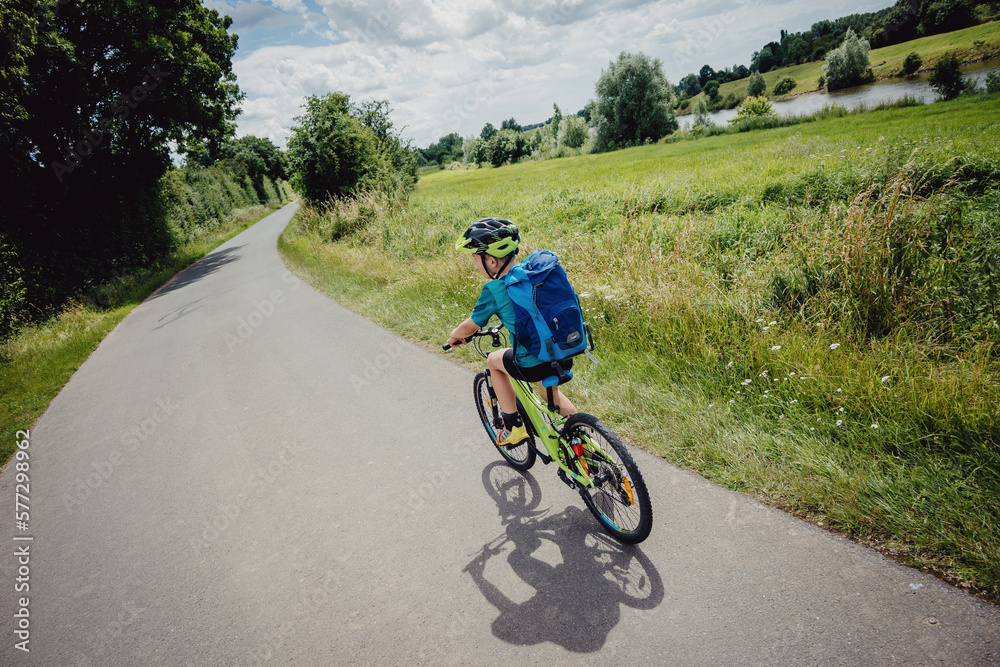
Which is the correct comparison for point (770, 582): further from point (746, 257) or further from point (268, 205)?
point (268, 205)

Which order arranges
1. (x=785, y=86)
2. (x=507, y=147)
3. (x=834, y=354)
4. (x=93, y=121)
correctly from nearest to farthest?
(x=834, y=354), (x=93, y=121), (x=785, y=86), (x=507, y=147)

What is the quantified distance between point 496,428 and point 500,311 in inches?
60.1

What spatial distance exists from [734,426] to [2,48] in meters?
18.7

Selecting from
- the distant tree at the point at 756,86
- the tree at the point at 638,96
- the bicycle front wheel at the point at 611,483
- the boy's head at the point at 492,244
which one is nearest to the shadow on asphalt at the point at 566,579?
the bicycle front wheel at the point at 611,483

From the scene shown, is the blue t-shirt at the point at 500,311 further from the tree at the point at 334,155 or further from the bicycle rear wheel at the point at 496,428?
the tree at the point at 334,155

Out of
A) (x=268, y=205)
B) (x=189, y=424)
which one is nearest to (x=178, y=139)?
(x=189, y=424)

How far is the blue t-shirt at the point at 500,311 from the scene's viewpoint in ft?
8.85

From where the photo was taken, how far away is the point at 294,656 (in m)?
2.45

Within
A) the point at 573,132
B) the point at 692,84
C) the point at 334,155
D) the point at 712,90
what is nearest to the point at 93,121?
the point at 334,155

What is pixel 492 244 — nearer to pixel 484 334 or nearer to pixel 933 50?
pixel 484 334

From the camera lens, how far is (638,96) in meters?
44.3

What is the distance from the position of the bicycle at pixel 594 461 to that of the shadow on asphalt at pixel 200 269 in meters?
16.4

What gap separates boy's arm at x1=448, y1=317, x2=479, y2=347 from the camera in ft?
9.90

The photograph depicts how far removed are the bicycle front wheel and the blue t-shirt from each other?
49 centimetres
